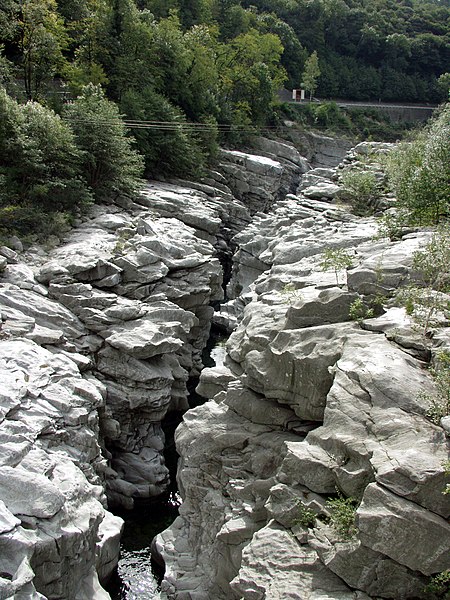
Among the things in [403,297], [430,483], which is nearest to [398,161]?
[403,297]

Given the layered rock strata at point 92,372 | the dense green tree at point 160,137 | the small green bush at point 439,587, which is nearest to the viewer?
the small green bush at point 439,587

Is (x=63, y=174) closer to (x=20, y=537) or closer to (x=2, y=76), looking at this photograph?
(x=2, y=76)

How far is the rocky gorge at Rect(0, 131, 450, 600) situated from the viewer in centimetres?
1018

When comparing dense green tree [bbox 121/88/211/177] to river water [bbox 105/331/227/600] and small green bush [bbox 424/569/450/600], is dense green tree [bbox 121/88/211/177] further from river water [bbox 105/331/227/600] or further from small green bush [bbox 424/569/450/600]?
small green bush [bbox 424/569/450/600]

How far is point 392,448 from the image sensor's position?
10320 mm

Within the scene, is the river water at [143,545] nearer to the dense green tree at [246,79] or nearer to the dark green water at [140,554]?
the dark green water at [140,554]

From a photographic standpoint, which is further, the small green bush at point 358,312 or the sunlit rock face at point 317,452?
the small green bush at point 358,312

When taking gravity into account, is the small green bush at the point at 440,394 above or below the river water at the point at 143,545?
above

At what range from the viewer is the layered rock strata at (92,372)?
43.8 feet

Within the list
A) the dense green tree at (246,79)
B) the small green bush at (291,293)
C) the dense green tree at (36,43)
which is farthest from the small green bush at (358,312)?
the dense green tree at (246,79)

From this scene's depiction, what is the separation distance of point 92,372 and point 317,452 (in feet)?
40.9

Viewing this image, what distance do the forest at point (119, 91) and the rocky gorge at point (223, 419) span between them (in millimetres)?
3401

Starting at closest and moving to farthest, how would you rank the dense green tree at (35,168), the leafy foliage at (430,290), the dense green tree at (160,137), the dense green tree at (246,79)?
the leafy foliage at (430,290)
the dense green tree at (35,168)
the dense green tree at (160,137)
the dense green tree at (246,79)

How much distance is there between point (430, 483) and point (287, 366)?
5.54 metres
